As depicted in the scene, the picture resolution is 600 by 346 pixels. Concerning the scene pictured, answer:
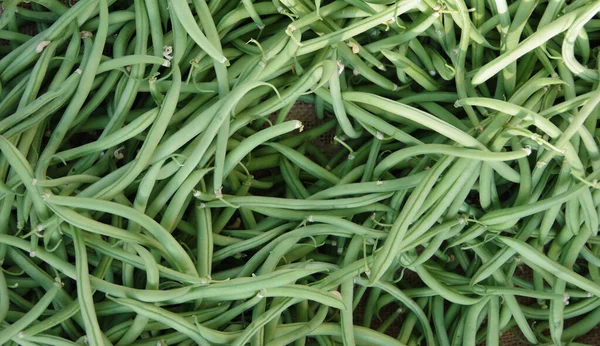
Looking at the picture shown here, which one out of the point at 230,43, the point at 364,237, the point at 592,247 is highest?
the point at 230,43

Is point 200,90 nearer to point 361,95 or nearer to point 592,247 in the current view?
point 361,95

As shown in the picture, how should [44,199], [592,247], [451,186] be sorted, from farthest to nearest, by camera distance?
1. [592,247]
2. [451,186]
3. [44,199]

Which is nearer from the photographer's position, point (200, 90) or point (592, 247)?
point (200, 90)

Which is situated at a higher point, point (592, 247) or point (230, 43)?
point (230, 43)

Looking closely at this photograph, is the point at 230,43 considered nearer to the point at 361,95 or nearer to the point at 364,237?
the point at 361,95

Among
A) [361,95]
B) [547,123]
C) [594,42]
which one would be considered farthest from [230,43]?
[594,42]

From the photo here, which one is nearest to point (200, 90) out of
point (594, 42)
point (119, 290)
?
point (119, 290)

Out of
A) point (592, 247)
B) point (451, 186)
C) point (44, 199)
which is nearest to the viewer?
point (44, 199)

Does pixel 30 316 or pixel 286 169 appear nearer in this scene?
pixel 30 316
